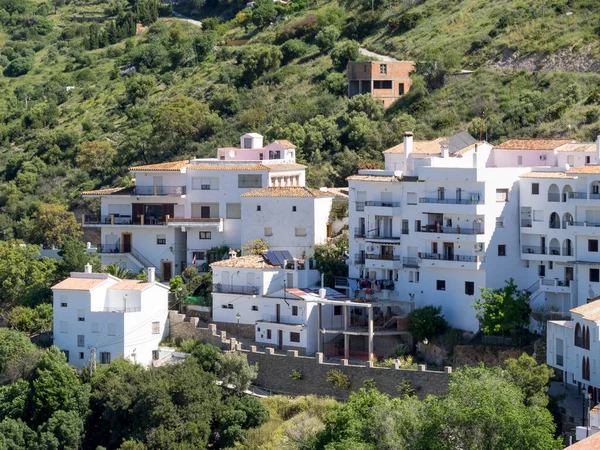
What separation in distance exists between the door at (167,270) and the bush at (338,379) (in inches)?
577

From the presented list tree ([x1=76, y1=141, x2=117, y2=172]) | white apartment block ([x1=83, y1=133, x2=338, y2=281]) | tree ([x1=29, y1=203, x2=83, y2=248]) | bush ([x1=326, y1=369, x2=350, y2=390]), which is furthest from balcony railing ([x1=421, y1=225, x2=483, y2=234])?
tree ([x1=76, y1=141, x2=117, y2=172])

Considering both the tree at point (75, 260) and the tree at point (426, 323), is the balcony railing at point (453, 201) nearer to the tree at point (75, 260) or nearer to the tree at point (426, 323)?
the tree at point (426, 323)

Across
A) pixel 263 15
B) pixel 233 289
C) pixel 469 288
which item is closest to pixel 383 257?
pixel 469 288

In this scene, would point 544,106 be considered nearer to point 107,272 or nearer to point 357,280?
point 357,280

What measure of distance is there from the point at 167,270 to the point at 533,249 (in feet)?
62.9

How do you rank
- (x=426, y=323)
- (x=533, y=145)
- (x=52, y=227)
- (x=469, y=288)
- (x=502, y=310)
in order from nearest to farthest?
(x=502, y=310) → (x=426, y=323) → (x=469, y=288) → (x=533, y=145) → (x=52, y=227)

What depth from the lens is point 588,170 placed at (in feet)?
193

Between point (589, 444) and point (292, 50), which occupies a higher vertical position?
point (292, 50)

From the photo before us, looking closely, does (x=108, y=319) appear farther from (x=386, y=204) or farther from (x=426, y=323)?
(x=426, y=323)

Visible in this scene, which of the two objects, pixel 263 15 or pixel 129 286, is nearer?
pixel 129 286

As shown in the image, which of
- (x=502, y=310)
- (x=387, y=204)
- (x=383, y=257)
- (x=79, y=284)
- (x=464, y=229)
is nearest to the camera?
(x=502, y=310)

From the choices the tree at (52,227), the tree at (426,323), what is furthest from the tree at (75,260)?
the tree at (426,323)

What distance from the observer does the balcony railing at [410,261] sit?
206ft

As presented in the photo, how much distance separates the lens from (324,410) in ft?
192
